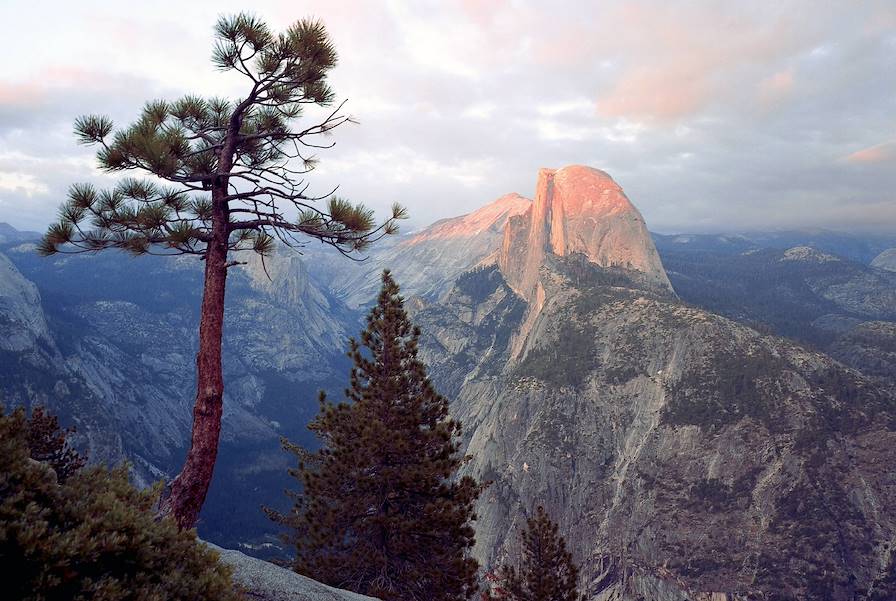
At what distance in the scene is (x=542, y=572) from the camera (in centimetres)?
2700

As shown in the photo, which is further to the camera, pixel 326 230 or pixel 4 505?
pixel 326 230

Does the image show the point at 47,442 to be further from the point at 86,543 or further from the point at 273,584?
the point at 86,543

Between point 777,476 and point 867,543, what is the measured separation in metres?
17.4

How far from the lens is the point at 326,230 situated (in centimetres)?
1128

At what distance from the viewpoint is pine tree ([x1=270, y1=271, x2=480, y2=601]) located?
20.4m

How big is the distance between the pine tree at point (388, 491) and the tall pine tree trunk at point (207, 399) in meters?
10.4

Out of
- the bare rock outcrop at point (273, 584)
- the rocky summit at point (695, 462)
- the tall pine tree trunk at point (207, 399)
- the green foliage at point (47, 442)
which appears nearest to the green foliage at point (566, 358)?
the rocky summit at point (695, 462)

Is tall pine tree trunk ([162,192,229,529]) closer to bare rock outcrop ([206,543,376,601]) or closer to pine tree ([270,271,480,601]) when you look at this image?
bare rock outcrop ([206,543,376,601])

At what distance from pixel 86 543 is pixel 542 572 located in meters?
26.7

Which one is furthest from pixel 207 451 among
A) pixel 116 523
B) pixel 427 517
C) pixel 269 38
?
→ pixel 427 517

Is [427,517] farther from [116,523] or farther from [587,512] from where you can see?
[587,512]

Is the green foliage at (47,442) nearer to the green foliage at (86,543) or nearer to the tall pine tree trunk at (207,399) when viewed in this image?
the tall pine tree trunk at (207,399)

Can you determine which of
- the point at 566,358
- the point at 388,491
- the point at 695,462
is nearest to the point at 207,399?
the point at 388,491

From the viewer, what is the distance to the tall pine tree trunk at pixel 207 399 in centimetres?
1043
